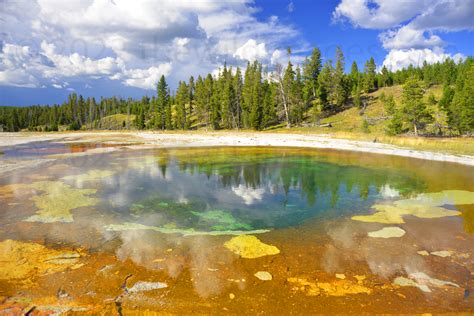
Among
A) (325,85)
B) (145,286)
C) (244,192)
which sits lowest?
(145,286)

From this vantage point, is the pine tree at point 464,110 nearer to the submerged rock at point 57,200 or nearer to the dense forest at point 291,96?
the dense forest at point 291,96

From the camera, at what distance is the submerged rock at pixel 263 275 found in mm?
5723

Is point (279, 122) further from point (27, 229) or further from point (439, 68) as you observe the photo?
point (27, 229)

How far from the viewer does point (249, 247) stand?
23.4 feet

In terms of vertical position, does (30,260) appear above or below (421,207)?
above

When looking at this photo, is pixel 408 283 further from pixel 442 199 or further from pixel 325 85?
pixel 325 85

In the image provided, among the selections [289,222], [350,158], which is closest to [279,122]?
[350,158]

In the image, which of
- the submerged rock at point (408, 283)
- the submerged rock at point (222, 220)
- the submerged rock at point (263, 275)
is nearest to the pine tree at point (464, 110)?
the submerged rock at point (222, 220)

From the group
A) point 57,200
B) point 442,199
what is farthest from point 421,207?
point 57,200

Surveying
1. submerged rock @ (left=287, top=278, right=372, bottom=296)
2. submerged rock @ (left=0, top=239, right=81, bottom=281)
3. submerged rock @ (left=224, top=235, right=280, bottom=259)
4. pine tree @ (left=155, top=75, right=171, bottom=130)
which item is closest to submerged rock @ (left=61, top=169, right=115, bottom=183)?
submerged rock @ (left=0, top=239, right=81, bottom=281)

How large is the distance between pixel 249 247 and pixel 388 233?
3593 millimetres

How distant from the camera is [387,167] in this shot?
1819cm

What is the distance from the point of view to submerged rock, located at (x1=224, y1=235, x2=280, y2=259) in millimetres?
A: 6758

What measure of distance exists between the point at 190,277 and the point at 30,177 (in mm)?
12426
